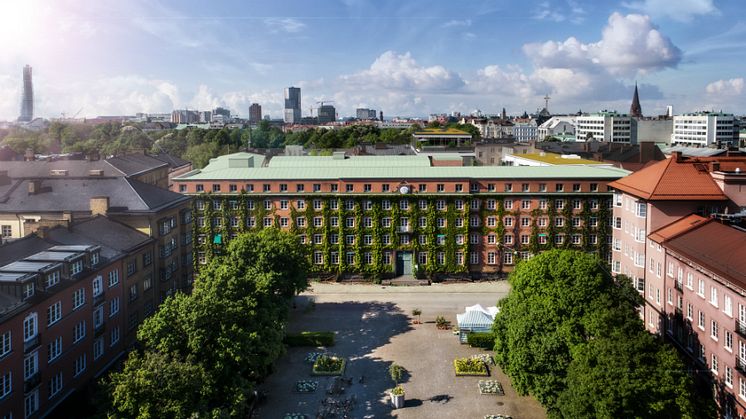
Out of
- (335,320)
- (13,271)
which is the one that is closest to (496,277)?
(335,320)

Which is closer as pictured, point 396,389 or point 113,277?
point 396,389

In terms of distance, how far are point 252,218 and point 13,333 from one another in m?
49.1

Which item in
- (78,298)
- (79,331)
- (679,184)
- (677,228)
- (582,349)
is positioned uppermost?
(679,184)

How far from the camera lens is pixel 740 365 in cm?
4019

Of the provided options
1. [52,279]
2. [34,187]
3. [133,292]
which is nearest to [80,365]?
[52,279]

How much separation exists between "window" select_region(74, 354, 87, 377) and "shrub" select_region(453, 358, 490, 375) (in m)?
29.6

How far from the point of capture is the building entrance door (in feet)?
283

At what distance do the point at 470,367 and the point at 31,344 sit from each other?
111 feet

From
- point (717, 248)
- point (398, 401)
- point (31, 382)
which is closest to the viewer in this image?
point (31, 382)

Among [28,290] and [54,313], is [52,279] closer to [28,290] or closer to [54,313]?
[54,313]

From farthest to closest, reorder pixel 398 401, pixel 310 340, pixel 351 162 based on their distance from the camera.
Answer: pixel 351 162
pixel 310 340
pixel 398 401

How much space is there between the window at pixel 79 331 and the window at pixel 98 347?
212 centimetres

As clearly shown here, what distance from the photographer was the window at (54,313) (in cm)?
4231

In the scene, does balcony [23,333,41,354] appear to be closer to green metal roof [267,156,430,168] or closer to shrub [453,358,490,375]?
shrub [453,358,490,375]
